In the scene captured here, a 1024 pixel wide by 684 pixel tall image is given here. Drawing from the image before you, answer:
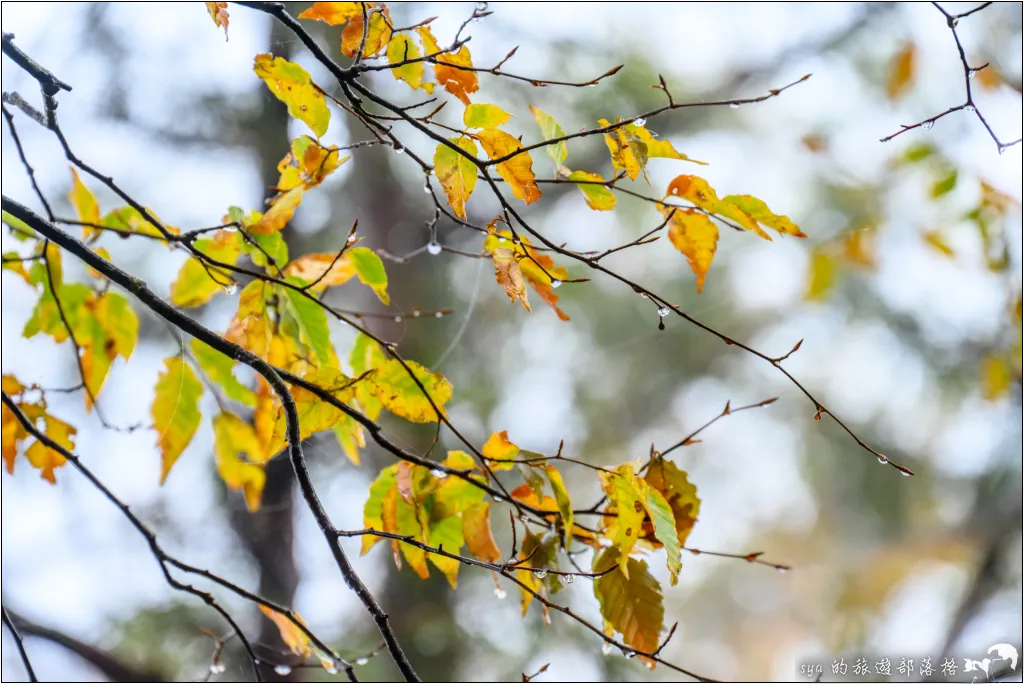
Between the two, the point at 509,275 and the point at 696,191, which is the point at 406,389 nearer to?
the point at 509,275

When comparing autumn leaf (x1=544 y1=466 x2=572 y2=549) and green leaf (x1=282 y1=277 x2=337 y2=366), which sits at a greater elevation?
green leaf (x1=282 y1=277 x2=337 y2=366)

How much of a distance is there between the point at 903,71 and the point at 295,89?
4.94ft

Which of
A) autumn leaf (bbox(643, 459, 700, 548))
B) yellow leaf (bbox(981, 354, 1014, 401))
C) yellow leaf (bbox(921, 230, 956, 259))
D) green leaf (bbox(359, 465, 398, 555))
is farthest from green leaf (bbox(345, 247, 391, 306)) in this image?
yellow leaf (bbox(981, 354, 1014, 401))

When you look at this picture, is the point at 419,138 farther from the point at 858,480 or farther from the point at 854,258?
the point at 858,480

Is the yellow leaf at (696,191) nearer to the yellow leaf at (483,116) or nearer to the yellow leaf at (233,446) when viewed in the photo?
the yellow leaf at (483,116)

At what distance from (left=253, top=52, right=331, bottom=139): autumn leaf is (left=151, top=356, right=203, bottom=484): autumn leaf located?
0.89 ft

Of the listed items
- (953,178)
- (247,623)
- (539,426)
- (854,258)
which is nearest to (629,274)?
(539,426)

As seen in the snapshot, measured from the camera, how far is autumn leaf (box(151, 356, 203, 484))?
64cm

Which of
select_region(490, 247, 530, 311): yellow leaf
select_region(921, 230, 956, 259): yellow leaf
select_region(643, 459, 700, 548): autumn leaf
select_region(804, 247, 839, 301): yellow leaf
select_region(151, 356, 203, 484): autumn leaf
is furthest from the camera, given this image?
select_region(804, 247, 839, 301): yellow leaf

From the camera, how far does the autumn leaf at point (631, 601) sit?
0.48 meters

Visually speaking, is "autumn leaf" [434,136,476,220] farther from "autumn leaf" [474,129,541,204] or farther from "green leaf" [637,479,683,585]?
"green leaf" [637,479,683,585]

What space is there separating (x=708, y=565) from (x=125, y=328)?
72.3 inches

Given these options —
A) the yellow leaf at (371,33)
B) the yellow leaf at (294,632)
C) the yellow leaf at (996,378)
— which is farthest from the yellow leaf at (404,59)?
the yellow leaf at (996,378)

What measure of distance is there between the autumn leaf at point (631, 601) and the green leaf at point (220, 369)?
0.38 m
